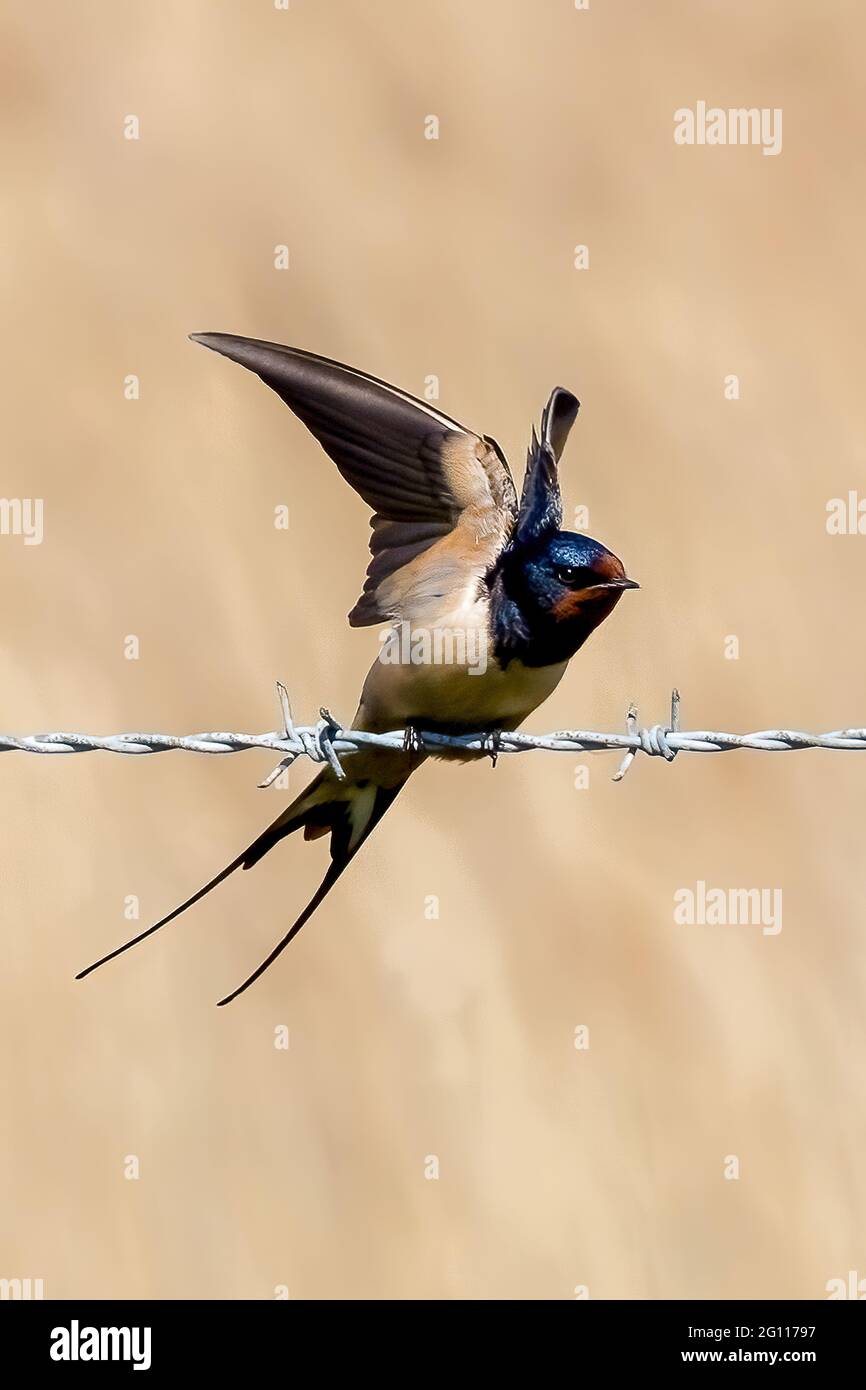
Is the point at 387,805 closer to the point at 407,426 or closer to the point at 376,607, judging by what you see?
the point at 376,607

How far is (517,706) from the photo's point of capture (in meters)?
3.45

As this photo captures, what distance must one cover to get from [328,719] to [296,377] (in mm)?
675

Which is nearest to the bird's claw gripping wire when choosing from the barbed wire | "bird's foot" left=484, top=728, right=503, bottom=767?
"bird's foot" left=484, top=728, right=503, bottom=767

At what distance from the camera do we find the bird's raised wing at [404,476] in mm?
3318

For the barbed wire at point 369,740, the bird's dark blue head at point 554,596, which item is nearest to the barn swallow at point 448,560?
the bird's dark blue head at point 554,596

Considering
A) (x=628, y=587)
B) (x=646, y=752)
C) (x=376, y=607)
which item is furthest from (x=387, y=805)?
(x=646, y=752)

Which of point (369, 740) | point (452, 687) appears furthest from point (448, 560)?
point (369, 740)

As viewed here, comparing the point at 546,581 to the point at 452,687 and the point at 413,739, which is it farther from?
the point at 413,739

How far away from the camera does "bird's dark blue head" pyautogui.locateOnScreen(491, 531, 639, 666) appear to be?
10.9 feet

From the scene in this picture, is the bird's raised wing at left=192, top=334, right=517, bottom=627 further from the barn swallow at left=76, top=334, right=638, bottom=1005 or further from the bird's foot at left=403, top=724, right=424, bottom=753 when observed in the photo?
the bird's foot at left=403, top=724, right=424, bottom=753

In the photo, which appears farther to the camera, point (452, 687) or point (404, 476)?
point (404, 476)

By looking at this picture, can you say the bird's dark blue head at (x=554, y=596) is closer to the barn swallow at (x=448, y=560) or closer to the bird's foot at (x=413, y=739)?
the barn swallow at (x=448, y=560)

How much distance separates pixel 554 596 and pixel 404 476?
1.24 ft

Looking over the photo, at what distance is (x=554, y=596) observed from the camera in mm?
3314
